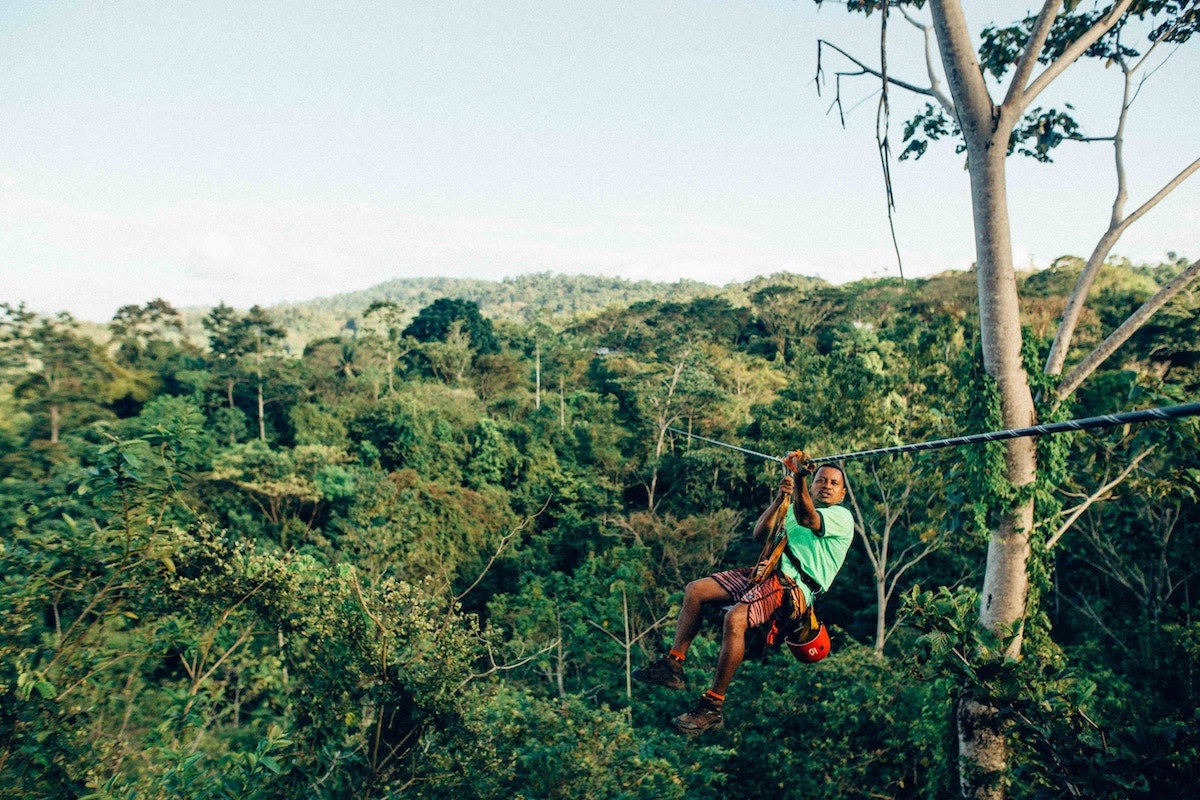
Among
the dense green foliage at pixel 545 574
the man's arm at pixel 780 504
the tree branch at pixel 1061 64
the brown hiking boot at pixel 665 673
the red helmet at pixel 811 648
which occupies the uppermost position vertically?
the tree branch at pixel 1061 64

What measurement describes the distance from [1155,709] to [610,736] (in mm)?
6592

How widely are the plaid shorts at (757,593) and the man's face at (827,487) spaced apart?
42cm

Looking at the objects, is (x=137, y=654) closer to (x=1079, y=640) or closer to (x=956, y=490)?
(x=956, y=490)

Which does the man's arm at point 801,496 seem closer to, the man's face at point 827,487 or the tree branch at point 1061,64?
the man's face at point 827,487

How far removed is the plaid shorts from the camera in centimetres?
317

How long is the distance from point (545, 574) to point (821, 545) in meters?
18.7

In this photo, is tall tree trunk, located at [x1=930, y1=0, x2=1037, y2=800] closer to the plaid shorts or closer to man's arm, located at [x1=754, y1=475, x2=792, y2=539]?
the plaid shorts

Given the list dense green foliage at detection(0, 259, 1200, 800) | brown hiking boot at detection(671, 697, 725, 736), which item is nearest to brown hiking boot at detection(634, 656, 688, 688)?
brown hiking boot at detection(671, 697, 725, 736)

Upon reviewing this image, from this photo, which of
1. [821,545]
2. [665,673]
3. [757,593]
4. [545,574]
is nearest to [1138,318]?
[821,545]

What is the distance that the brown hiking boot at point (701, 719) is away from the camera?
3027 millimetres

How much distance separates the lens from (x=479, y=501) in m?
23.4

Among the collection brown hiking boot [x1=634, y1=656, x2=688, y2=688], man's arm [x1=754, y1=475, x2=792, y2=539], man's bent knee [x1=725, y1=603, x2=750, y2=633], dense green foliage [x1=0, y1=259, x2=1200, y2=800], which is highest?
man's arm [x1=754, y1=475, x2=792, y2=539]

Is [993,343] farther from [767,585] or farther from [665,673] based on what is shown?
[665,673]

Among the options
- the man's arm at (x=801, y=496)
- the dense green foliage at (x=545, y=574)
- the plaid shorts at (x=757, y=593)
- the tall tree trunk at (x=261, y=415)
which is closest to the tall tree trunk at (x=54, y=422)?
the dense green foliage at (x=545, y=574)
